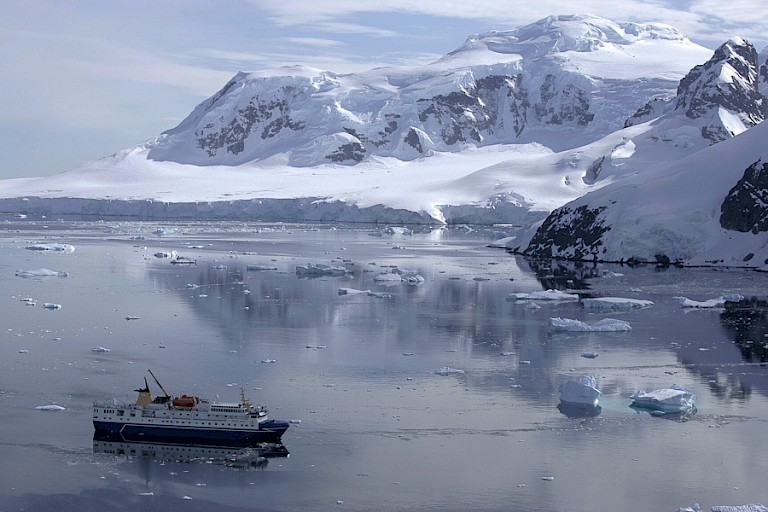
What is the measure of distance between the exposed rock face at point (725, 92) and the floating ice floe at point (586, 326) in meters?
78.0

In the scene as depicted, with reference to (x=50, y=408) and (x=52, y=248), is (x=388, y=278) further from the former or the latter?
(x=50, y=408)

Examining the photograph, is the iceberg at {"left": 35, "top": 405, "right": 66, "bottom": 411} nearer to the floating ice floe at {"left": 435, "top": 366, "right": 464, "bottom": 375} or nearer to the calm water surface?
the calm water surface

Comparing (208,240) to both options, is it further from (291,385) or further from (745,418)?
(745,418)

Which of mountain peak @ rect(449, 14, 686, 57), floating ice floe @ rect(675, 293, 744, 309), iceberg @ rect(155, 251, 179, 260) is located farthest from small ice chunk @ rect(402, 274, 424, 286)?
mountain peak @ rect(449, 14, 686, 57)

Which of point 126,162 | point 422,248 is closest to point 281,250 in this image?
point 422,248

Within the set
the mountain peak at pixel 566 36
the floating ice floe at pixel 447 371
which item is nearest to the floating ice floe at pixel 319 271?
the floating ice floe at pixel 447 371

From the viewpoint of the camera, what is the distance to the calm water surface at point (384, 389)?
16594 mm

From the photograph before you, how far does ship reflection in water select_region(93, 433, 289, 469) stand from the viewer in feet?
59.9

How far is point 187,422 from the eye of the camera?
63.8 feet

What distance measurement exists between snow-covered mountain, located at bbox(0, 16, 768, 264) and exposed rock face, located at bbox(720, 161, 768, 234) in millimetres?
96

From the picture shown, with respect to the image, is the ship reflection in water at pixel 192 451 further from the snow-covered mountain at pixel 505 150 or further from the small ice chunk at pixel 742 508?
the snow-covered mountain at pixel 505 150

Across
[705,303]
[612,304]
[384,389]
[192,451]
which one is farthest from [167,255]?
[192,451]

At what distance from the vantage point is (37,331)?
29.7m

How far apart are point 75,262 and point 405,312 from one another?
2280 centimetres
